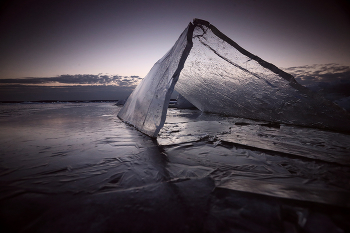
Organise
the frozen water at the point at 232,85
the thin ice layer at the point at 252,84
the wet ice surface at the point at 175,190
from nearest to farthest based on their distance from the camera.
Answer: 1. the wet ice surface at the point at 175,190
2. the frozen water at the point at 232,85
3. the thin ice layer at the point at 252,84

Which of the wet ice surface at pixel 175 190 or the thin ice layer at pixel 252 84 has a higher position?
the thin ice layer at pixel 252 84

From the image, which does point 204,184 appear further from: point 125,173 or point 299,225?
point 125,173

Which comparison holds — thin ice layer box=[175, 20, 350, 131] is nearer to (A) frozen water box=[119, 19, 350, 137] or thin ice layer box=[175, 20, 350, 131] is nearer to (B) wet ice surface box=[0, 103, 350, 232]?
(A) frozen water box=[119, 19, 350, 137]

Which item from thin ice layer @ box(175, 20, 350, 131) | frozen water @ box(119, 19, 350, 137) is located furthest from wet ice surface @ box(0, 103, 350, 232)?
thin ice layer @ box(175, 20, 350, 131)

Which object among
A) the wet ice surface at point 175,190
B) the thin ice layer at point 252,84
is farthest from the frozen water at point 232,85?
→ the wet ice surface at point 175,190

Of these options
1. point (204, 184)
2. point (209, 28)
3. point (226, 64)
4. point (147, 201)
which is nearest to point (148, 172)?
point (147, 201)

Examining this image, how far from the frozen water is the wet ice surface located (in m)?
0.80

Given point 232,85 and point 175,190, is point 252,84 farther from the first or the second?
point 175,190

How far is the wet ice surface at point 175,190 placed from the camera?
2.13 feet

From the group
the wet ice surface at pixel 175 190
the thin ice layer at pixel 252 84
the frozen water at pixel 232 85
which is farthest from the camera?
the thin ice layer at pixel 252 84

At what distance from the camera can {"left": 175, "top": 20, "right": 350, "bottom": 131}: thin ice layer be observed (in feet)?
7.25

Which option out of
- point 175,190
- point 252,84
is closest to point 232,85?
point 252,84

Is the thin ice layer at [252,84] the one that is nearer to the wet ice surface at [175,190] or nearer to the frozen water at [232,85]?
the frozen water at [232,85]

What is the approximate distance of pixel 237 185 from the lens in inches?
36.2
